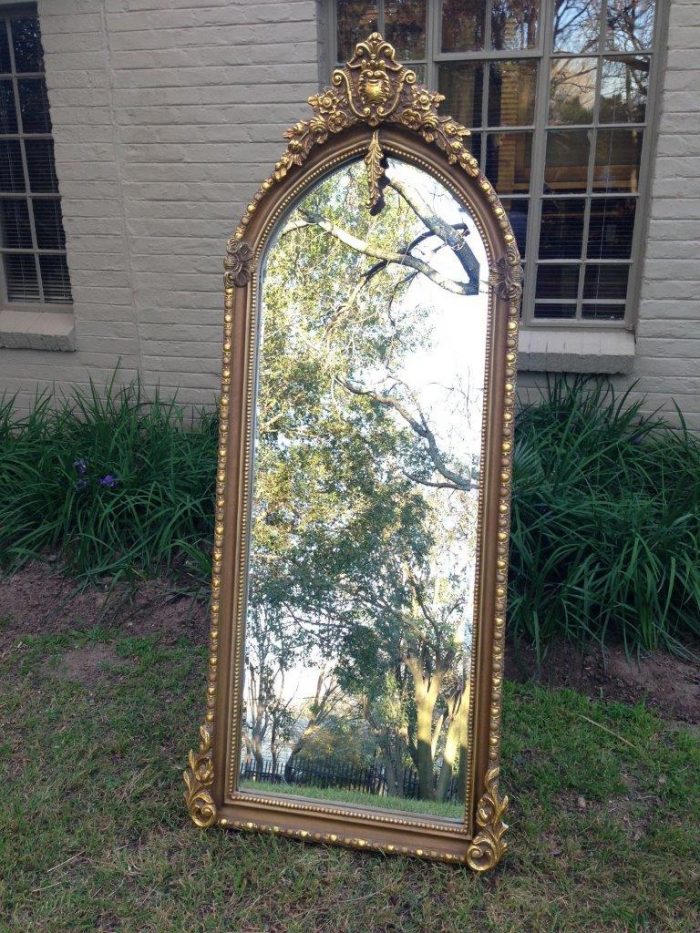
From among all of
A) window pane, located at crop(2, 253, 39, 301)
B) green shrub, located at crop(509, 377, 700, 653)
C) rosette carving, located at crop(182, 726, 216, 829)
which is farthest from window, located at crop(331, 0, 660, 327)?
rosette carving, located at crop(182, 726, 216, 829)

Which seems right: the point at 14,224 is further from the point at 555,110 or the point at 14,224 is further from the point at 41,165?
the point at 555,110

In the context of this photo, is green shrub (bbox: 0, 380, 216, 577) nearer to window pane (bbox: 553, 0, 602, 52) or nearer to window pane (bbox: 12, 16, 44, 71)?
window pane (bbox: 12, 16, 44, 71)

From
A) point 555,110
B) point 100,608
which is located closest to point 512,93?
point 555,110

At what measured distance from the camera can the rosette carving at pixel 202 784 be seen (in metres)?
2.52

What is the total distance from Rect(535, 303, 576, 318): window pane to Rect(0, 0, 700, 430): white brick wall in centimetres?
47

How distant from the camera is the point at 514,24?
4.31 metres

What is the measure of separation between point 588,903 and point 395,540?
1222 mm

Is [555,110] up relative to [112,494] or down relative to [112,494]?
up

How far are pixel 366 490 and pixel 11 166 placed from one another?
13.9 feet

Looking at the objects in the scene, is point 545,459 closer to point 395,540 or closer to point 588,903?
point 395,540

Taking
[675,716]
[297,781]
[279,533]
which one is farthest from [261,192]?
[675,716]

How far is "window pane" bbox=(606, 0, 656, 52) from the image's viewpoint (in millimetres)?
4145

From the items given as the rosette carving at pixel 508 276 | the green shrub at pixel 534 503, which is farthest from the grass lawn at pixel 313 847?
the rosette carving at pixel 508 276

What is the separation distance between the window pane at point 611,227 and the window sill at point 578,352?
0.46 m
